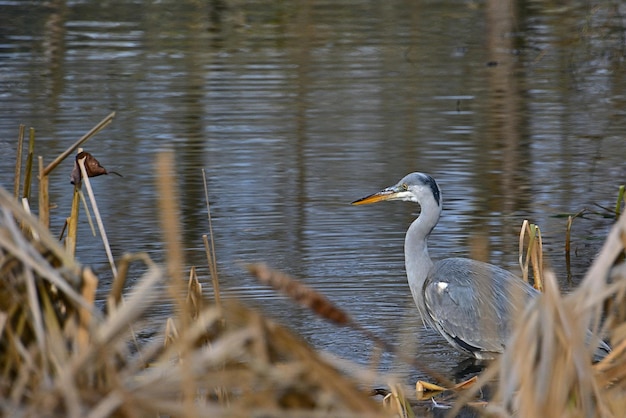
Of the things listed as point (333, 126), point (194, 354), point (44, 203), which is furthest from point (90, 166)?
point (333, 126)

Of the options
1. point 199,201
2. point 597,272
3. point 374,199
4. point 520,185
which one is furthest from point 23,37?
point 597,272

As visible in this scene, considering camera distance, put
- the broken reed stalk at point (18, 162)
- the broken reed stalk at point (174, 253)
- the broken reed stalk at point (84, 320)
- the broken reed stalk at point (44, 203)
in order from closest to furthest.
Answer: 1. the broken reed stalk at point (174, 253)
2. the broken reed stalk at point (84, 320)
3. the broken reed stalk at point (44, 203)
4. the broken reed stalk at point (18, 162)

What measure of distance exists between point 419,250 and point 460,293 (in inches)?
19.8

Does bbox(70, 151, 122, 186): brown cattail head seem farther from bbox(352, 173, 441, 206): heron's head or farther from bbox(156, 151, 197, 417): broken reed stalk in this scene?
bbox(352, 173, 441, 206): heron's head

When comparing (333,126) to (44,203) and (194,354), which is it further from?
(194,354)

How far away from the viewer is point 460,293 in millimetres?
5688

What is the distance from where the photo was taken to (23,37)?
1686 cm

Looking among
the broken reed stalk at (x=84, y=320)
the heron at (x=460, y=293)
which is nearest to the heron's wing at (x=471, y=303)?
the heron at (x=460, y=293)

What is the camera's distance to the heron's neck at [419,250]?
6.05 metres

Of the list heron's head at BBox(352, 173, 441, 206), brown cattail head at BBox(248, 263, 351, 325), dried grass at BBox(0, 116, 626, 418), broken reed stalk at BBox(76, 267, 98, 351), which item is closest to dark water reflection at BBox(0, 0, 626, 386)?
heron's head at BBox(352, 173, 441, 206)

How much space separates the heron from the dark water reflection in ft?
0.65

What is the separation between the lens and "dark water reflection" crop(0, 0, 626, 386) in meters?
7.27

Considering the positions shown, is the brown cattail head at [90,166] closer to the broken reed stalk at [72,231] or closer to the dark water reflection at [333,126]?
the broken reed stalk at [72,231]

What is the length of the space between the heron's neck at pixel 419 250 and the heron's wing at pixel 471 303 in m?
0.13
